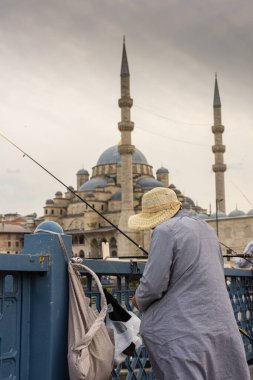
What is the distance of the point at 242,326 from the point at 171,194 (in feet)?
8.23

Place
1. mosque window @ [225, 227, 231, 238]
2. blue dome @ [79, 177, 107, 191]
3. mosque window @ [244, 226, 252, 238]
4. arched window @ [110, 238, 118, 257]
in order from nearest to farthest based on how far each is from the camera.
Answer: mosque window @ [244, 226, 252, 238] → mosque window @ [225, 227, 231, 238] → arched window @ [110, 238, 118, 257] → blue dome @ [79, 177, 107, 191]

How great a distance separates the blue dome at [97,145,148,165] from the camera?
56781mm

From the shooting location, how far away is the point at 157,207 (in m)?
2.68

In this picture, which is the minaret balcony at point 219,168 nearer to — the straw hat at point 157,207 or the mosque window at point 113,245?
the mosque window at point 113,245

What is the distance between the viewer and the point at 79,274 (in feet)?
8.19

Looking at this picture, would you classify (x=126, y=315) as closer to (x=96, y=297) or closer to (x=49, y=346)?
(x=96, y=297)

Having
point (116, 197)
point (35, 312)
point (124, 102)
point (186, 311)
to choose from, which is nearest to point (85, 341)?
point (35, 312)

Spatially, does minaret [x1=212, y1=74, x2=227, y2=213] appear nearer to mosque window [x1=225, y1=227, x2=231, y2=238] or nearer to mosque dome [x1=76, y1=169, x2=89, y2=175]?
mosque window [x1=225, y1=227, x2=231, y2=238]

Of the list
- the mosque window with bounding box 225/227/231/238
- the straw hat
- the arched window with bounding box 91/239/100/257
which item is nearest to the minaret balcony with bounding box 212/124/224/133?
the mosque window with bounding box 225/227/231/238

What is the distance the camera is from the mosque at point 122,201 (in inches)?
1390

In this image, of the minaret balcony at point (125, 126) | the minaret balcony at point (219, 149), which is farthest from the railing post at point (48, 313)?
the minaret balcony at point (219, 149)

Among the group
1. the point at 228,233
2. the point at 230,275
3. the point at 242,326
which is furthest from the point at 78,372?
the point at 228,233

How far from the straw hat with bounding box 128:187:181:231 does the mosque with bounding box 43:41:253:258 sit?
24.4 metres

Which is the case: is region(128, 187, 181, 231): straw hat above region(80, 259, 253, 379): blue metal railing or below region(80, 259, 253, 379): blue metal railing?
above
